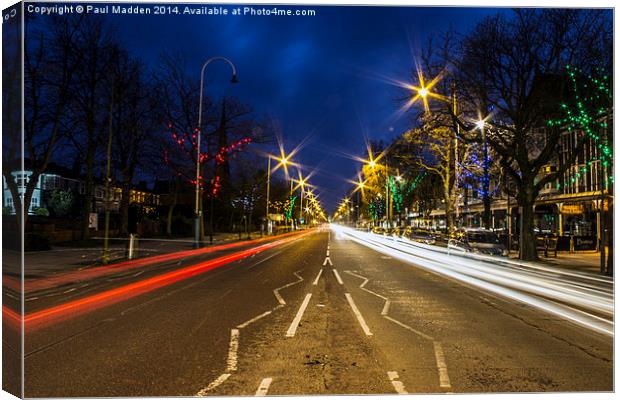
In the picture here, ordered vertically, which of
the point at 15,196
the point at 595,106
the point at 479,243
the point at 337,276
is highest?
the point at 595,106

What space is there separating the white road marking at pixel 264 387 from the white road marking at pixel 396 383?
1.34 meters

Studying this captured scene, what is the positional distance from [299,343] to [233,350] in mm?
986

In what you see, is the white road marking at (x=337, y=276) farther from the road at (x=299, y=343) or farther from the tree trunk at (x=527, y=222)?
the tree trunk at (x=527, y=222)

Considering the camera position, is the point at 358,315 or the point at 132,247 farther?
the point at 132,247

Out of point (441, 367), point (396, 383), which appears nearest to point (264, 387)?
point (396, 383)

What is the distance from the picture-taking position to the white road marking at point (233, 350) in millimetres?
5887

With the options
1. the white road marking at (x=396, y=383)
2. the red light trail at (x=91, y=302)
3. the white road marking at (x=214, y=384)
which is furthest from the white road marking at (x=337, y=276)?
the white road marking at (x=214, y=384)

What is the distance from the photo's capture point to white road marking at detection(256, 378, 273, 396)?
5.02 m

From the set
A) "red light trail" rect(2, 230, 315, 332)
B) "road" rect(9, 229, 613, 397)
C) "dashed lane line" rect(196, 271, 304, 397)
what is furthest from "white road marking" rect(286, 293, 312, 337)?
"red light trail" rect(2, 230, 315, 332)

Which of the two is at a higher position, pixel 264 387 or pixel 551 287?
pixel 264 387

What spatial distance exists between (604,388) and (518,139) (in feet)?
62.4

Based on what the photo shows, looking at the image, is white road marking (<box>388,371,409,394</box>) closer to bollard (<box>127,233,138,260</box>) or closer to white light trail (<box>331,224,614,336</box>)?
white light trail (<box>331,224,614,336</box>)

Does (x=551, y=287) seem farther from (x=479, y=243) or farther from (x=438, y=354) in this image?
(x=479, y=243)

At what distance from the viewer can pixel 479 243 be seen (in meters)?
26.3
